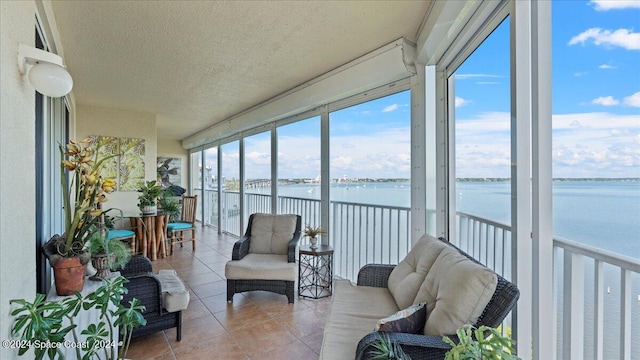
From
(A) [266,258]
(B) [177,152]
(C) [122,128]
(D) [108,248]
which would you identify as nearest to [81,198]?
(D) [108,248]

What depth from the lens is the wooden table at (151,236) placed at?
16.0ft

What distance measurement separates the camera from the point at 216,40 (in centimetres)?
270

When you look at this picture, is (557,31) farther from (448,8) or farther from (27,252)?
(27,252)

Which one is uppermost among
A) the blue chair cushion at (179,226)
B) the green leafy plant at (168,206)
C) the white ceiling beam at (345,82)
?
the white ceiling beam at (345,82)

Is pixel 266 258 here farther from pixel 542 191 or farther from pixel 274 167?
pixel 542 191

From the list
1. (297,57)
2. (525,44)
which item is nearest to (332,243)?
(297,57)

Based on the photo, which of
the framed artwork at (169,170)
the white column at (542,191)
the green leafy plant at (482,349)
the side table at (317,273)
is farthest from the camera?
the framed artwork at (169,170)

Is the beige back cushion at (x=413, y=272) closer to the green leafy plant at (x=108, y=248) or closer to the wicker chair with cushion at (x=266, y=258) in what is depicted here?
the wicker chair with cushion at (x=266, y=258)

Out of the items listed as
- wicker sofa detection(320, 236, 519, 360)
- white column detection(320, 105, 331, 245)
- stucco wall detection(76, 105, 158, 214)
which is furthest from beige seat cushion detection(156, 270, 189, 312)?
stucco wall detection(76, 105, 158, 214)

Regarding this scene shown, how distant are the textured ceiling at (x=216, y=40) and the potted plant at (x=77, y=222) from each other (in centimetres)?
120

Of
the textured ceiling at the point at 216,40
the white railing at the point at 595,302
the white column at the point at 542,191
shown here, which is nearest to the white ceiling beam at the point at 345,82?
the textured ceiling at the point at 216,40

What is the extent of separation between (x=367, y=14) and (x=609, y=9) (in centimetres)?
145

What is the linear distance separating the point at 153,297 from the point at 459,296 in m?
2.13

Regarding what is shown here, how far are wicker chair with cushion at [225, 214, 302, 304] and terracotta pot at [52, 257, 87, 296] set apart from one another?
156 cm
